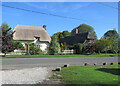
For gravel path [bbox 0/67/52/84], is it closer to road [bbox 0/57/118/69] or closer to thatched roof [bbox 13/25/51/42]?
road [bbox 0/57/118/69]

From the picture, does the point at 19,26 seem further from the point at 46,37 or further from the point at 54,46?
the point at 54,46

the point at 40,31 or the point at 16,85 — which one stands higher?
the point at 40,31

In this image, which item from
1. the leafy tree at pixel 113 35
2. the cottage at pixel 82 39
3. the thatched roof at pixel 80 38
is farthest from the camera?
the leafy tree at pixel 113 35

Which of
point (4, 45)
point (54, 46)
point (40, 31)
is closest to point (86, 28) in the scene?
point (40, 31)

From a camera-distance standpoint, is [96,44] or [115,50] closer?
[96,44]

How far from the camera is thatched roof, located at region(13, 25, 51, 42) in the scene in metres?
39.2

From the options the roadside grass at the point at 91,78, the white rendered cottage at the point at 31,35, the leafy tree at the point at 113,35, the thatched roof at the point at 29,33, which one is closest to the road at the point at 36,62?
the roadside grass at the point at 91,78

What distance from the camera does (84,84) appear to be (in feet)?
16.5

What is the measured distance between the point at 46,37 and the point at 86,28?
5434 centimetres

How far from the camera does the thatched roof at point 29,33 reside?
39219 mm

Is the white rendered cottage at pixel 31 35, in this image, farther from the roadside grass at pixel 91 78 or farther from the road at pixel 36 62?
the roadside grass at pixel 91 78

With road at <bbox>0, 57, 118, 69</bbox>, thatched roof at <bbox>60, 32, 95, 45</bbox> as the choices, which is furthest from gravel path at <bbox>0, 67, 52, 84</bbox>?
thatched roof at <bbox>60, 32, 95, 45</bbox>

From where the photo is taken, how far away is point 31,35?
133 ft

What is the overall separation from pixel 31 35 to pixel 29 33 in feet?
3.62
